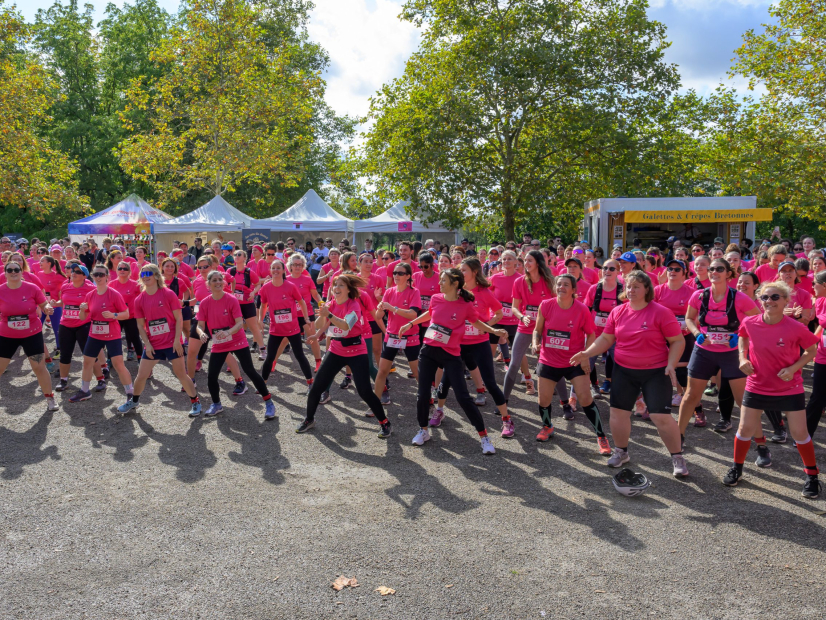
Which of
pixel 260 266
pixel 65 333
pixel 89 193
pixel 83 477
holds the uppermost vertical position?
pixel 89 193

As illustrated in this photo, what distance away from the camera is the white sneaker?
6480 millimetres

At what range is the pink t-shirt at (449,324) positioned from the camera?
612 centimetres

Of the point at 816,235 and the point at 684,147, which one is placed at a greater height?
the point at 684,147

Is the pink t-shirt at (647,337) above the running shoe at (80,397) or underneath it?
above

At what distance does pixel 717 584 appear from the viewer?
3.86m

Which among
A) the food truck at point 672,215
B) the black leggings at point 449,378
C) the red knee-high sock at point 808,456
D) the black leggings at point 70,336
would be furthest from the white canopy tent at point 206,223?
the red knee-high sock at point 808,456

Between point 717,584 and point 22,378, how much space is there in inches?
374

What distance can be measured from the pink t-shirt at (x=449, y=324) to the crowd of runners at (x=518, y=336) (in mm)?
14

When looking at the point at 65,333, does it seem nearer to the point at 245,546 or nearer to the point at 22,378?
the point at 22,378

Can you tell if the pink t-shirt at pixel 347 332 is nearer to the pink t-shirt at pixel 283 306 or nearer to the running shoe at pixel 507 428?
the pink t-shirt at pixel 283 306

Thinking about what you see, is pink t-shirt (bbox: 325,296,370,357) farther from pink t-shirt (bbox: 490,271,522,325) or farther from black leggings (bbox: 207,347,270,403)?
pink t-shirt (bbox: 490,271,522,325)

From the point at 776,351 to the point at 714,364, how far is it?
102cm

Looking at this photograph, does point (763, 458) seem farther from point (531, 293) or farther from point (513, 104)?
point (513, 104)

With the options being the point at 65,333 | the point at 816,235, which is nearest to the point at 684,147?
the point at 816,235
